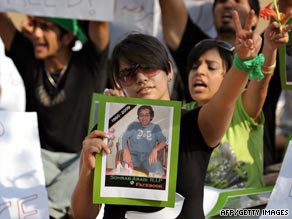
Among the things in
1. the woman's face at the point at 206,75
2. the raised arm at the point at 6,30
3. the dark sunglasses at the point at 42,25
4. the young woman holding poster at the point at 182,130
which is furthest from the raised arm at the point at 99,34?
the young woman holding poster at the point at 182,130

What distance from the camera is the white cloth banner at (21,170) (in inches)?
112

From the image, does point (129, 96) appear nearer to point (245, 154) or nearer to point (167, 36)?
point (245, 154)

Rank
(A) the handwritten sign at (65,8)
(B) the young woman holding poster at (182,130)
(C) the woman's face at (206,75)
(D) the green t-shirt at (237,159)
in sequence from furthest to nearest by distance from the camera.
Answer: (A) the handwritten sign at (65,8) → (D) the green t-shirt at (237,159) → (C) the woman's face at (206,75) → (B) the young woman holding poster at (182,130)

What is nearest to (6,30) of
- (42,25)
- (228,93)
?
(42,25)

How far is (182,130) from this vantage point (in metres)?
2.38

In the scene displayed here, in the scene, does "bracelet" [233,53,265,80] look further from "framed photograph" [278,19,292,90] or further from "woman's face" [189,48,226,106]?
"framed photograph" [278,19,292,90]

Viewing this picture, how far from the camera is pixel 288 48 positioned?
10.6 feet

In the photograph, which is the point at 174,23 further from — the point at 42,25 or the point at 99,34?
the point at 42,25

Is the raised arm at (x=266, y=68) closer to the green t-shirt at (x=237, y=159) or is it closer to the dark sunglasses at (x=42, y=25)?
the green t-shirt at (x=237, y=159)

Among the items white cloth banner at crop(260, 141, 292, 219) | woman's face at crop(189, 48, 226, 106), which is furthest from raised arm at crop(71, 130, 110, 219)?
woman's face at crop(189, 48, 226, 106)

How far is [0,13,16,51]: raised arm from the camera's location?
4.23 metres

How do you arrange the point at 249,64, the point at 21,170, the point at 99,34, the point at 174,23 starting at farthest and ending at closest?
the point at 99,34 → the point at 174,23 → the point at 21,170 → the point at 249,64

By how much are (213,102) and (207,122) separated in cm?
7

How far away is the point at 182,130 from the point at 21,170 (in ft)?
2.60
